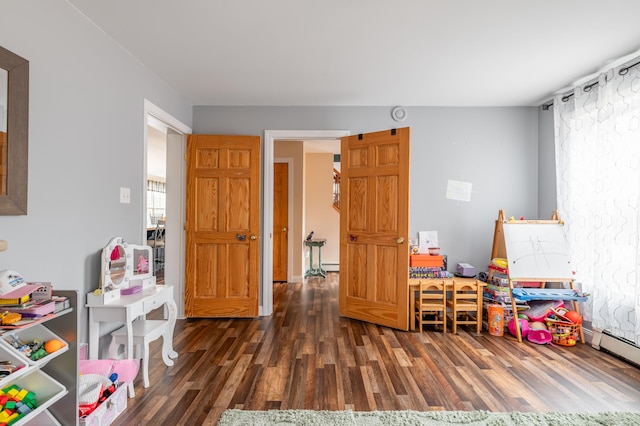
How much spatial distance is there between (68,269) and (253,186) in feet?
6.94

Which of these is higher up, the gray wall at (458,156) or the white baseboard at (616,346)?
the gray wall at (458,156)

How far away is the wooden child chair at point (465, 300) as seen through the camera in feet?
11.8

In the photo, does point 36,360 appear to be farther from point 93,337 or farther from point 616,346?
point 616,346

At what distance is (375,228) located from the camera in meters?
3.83

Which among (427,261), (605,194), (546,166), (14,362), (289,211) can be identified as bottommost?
(14,362)

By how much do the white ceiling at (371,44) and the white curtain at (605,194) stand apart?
1.07 feet

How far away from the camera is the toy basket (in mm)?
3242

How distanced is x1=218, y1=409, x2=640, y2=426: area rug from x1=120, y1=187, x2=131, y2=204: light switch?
72.7 inches

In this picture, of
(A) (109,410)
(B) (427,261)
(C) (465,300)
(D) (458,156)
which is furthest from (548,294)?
(A) (109,410)

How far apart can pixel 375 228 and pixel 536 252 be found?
1.72 metres

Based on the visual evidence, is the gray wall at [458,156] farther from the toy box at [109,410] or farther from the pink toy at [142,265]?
the toy box at [109,410]

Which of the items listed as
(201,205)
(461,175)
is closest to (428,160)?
(461,175)

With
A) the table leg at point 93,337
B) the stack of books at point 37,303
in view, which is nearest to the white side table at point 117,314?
the table leg at point 93,337

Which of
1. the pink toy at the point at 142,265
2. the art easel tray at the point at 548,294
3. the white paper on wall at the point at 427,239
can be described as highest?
the white paper on wall at the point at 427,239
